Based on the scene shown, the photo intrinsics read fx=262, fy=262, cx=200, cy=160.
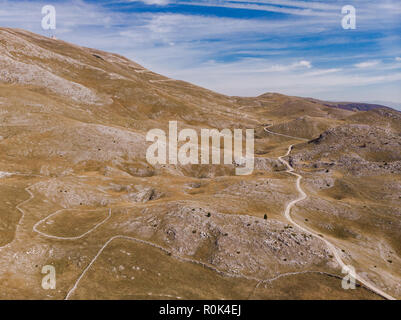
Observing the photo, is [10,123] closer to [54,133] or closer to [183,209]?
[54,133]

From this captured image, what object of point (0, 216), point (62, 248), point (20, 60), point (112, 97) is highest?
point (20, 60)

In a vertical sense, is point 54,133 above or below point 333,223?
above

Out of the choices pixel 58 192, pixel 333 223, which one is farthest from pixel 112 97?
pixel 333 223

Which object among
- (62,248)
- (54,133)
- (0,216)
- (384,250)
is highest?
(54,133)

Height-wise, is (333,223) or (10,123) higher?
(10,123)

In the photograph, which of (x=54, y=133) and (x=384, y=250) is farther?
(x=54, y=133)

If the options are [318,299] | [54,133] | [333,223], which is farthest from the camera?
[54,133]
